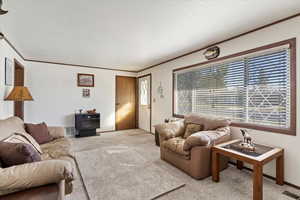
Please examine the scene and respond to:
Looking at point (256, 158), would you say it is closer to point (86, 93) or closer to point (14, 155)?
point (14, 155)

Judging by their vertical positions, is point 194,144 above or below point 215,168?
above

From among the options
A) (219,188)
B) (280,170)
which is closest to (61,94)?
(219,188)

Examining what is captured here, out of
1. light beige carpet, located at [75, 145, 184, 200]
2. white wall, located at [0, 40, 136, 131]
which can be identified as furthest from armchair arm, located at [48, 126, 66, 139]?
white wall, located at [0, 40, 136, 131]

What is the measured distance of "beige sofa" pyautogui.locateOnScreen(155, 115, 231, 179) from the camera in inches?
85.4

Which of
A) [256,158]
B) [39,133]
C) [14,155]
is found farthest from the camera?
[39,133]

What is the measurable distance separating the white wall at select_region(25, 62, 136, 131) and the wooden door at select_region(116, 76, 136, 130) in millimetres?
262

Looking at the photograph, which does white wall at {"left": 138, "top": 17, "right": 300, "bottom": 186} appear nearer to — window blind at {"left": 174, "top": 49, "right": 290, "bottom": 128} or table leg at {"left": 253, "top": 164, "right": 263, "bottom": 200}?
window blind at {"left": 174, "top": 49, "right": 290, "bottom": 128}

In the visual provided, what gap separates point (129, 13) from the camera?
1934mm

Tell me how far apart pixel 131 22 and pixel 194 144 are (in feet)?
6.45

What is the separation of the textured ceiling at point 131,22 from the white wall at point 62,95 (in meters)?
1.12

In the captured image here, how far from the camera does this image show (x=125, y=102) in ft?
18.7

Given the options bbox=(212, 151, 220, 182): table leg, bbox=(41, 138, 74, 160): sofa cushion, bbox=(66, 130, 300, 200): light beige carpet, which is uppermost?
bbox=(41, 138, 74, 160): sofa cushion

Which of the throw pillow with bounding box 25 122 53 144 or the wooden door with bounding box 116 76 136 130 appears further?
the wooden door with bounding box 116 76 136 130

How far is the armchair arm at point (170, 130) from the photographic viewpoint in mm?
2785
